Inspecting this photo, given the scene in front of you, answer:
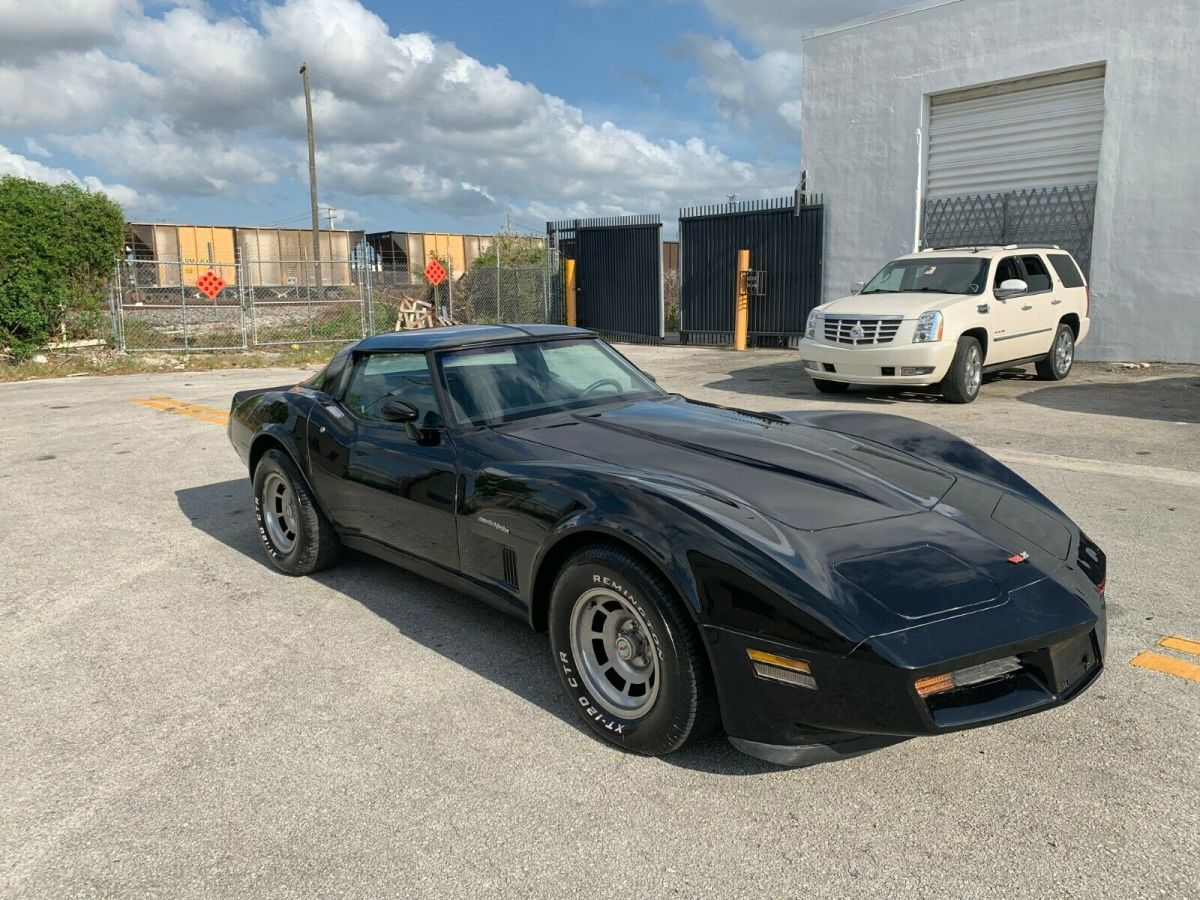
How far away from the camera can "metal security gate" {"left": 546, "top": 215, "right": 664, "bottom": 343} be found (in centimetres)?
2131

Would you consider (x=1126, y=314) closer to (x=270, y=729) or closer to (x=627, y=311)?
(x=627, y=311)

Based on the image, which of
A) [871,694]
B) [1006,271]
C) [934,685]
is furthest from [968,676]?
[1006,271]

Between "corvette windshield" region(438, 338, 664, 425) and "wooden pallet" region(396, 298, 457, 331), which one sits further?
"wooden pallet" region(396, 298, 457, 331)

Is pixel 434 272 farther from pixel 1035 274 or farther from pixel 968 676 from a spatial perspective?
pixel 968 676

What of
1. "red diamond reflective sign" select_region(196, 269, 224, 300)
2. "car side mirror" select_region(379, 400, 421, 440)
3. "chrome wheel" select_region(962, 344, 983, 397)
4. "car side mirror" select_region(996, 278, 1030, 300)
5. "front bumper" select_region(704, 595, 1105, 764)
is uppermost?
"red diamond reflective sign" select_region(196, 269, 224, 300)

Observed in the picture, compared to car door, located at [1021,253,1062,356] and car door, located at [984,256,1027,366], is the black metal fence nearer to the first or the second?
car door, located at [1021,253,1062,356]

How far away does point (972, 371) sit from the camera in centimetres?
1087

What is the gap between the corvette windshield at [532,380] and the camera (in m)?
4.21

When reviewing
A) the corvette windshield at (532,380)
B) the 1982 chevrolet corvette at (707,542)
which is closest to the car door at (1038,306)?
the 1982 chevrolet corvette at (707,542)

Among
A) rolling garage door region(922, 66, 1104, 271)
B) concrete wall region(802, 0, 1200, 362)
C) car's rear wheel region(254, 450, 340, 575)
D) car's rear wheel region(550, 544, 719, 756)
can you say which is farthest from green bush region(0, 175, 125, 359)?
car's rear wheel region(550, 544, 719, 756)

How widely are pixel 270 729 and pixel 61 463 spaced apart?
626 cm

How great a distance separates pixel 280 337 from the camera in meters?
22.1

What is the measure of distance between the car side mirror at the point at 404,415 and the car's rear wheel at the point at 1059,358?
10.6m

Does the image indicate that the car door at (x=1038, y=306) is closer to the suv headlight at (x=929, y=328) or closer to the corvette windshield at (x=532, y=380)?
the suv headlight at (x=929, y=328)
